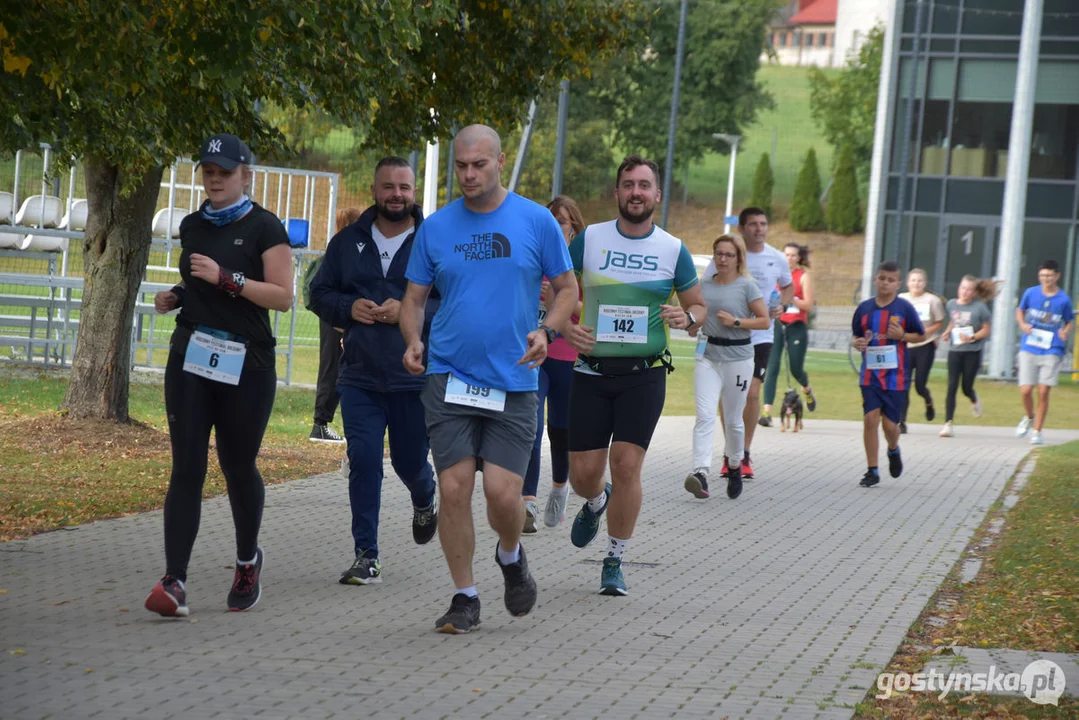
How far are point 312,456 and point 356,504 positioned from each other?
5.66 meters

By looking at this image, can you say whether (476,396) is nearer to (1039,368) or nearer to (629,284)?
(629,284)

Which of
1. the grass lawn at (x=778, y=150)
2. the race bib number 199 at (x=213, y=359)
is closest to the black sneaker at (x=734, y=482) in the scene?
the race bib number 199 at (x=213, y=359)

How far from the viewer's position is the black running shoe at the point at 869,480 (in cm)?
1288

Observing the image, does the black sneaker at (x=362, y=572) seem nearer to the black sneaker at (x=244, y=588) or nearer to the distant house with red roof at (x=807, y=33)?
the black sneaker at (x=244, y=588)

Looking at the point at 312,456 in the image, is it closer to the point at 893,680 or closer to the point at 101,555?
the point at 101,555

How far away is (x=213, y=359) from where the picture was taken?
254 inches

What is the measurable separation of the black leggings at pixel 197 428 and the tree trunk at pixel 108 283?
22.0ft

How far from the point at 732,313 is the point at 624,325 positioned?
4178 millimetres

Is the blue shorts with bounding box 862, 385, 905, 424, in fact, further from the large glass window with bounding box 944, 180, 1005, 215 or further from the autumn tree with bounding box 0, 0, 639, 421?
the large glass window with bounding box 944, 180, 1005, 215

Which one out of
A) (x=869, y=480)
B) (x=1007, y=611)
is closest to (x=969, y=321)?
(x=869, y=480)

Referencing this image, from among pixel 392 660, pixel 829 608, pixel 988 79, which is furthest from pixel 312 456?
pixel 988 79

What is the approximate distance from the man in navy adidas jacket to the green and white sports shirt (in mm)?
801

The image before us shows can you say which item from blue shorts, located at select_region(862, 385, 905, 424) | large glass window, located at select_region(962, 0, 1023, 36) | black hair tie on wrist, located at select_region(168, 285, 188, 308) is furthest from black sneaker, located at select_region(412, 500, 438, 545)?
large glass window, located at select_region(962, 0, 1023, 36)

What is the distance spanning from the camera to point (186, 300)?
6.57 metres
